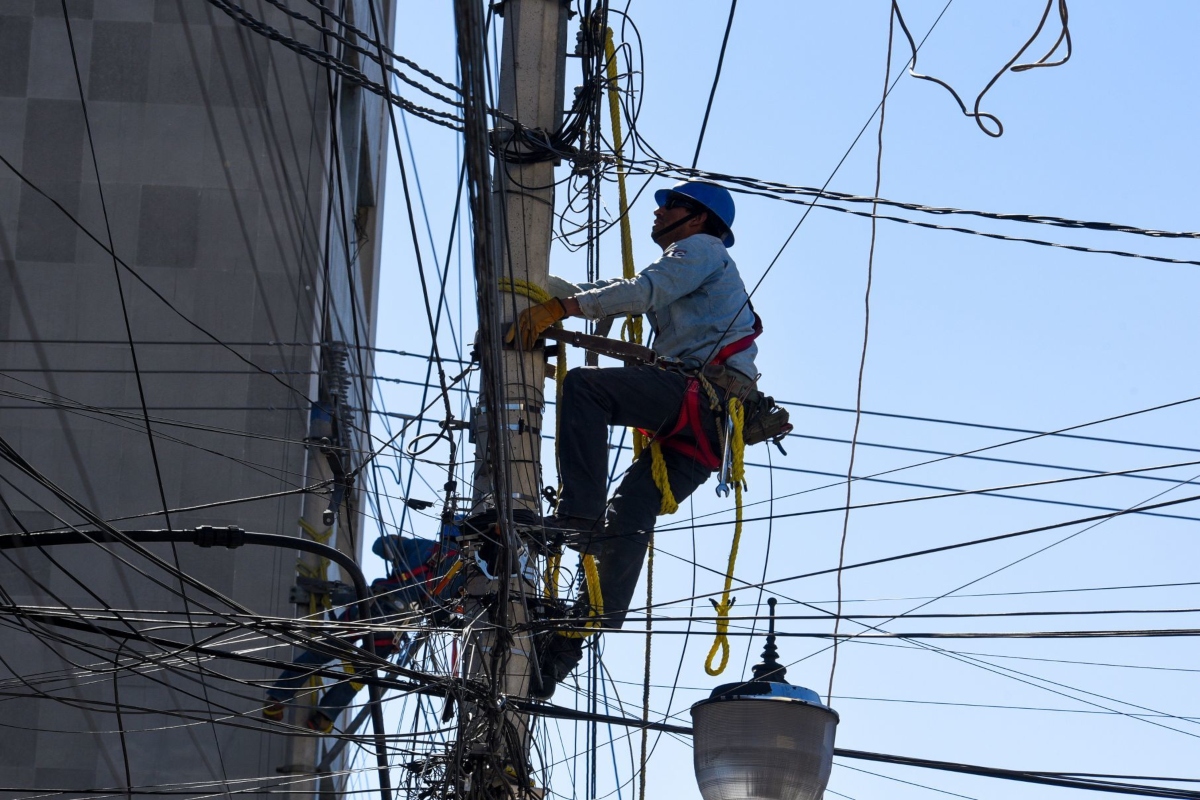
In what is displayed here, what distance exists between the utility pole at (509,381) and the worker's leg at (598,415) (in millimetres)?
205

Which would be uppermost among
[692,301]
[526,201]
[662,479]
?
[526,201]

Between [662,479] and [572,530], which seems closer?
[572,530]

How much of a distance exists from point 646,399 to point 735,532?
0.77 meters

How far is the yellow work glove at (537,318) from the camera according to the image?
6891 millimetres

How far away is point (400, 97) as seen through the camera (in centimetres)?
789

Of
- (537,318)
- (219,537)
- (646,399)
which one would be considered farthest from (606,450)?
(219,537)

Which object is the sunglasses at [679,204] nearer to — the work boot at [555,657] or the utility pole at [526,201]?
the utility pole at [526,201]

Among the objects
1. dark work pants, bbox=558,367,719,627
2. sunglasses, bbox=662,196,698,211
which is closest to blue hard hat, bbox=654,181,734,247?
sunglasses, bbox=662,196,698,211

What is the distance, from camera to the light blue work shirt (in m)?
7.38

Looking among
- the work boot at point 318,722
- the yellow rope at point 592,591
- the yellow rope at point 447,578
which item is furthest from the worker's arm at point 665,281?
the work boot at point 318,722

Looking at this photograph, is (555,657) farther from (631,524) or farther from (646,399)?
(646,399)

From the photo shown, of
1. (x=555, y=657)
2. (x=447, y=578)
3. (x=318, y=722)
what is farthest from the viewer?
(x=318, y=722)

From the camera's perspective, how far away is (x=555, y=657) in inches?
274

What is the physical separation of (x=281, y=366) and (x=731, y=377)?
540cm
